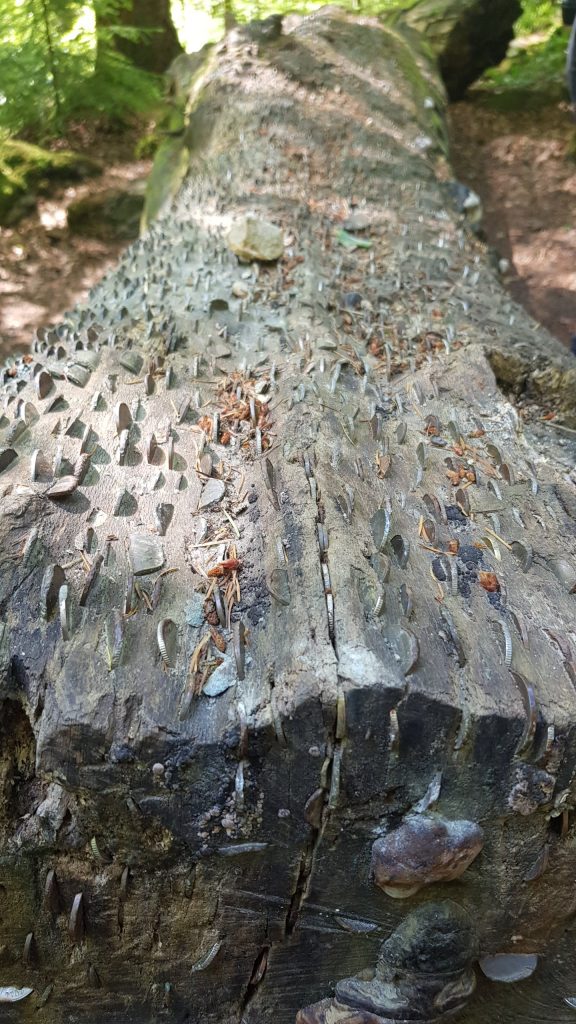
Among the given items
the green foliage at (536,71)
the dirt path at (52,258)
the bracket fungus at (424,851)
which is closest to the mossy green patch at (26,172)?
the dirt path at (52,258)

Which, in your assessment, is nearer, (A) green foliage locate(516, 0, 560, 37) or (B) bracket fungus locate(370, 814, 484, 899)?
(B) bracket fungus locate(370, 814, 484, 899)

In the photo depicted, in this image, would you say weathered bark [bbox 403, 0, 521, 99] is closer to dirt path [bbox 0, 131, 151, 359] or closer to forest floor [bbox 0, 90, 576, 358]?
forest floor [bbox 0, 90, 576, 358]

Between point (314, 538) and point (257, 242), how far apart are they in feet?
7.50

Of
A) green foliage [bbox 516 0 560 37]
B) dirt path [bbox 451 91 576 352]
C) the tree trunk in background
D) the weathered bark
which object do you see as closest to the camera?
dirt path [bbox 451 91 576 352]

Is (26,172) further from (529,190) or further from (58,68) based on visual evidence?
(529,190)

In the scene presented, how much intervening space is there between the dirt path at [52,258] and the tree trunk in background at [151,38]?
1.38 m

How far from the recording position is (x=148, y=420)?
8.46ft

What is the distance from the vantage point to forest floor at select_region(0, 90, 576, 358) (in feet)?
20.1

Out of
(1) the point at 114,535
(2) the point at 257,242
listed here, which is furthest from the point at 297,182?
(1) the point at 114,535

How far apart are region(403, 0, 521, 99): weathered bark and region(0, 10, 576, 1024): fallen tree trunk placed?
24.0 feet

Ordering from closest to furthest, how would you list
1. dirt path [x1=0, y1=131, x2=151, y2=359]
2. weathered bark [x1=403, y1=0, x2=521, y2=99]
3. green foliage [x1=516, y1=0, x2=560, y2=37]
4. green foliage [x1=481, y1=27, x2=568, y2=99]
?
1. dirt path [x1=0, y1=131, x2=151, y2=359]
2. weathered bark [x1=403, y1=0, x2=521, y2=99]
3. green foliage [x1=481, y1=27, x2=568, y2=99]
4. green foliage [x1=516, y1=0, x2=560, y2=37]

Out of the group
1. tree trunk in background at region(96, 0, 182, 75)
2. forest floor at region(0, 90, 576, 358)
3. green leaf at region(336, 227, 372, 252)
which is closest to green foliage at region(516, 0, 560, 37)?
forest floor at region(0, 90, 576, 358)

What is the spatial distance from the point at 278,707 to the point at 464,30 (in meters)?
8.95

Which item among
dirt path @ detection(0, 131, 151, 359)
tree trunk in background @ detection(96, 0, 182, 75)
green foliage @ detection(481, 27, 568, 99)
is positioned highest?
green foliage @ detection(481, 27, 568, 99)
